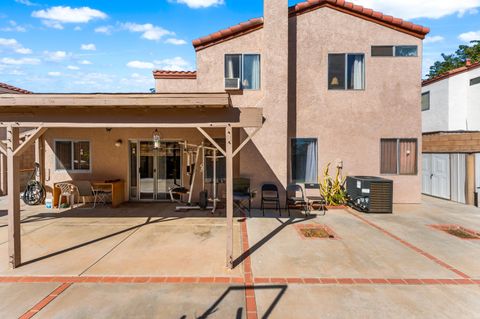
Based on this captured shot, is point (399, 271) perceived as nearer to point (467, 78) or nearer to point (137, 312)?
point (137, 312)

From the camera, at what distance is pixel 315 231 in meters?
7.46

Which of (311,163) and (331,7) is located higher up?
(331,7)

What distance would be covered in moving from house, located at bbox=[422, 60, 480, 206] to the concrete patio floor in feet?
10.6

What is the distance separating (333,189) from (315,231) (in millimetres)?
3491

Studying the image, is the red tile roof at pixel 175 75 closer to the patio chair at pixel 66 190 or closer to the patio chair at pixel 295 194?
the patio chair at pixel 66 190

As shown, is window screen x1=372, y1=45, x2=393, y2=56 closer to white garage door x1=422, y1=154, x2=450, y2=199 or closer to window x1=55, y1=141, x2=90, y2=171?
white garage door x1=422, y1=154, x2=450, y2=199

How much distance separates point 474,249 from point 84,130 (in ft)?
41.8

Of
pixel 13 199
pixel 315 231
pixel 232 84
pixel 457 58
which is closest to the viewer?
pixel 13 199

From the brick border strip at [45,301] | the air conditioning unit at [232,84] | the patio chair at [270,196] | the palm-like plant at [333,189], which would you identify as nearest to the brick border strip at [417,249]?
the palm-like plant at [333,189]

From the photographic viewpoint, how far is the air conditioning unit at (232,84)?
1023 cm

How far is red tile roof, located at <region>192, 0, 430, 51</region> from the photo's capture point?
→ 33.7 feet

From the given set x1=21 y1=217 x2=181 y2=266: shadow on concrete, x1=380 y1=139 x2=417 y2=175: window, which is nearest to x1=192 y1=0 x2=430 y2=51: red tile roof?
x1=380 y1=139 x2=417 y2=175: window

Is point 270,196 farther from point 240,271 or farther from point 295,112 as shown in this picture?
point 240,271

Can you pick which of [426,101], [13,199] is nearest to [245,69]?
[13,199]
